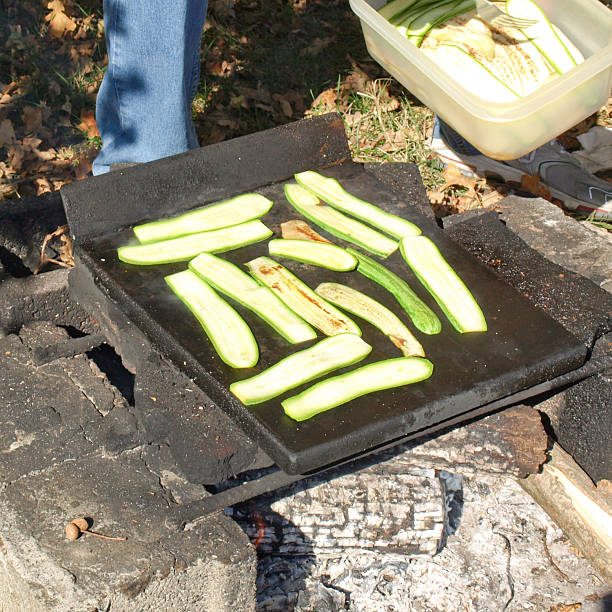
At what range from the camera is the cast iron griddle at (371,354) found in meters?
2.66

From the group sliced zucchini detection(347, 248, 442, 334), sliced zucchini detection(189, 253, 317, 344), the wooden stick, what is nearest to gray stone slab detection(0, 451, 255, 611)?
sliced zucchini detection(189, 253, 317, 344)

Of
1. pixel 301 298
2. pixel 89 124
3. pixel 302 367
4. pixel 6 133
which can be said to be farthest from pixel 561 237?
pixel 6 133

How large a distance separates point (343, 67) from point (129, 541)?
5121 millimetres

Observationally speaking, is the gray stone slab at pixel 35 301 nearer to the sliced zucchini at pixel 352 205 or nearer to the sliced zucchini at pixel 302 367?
the sliced zucchini at pixel 352 205

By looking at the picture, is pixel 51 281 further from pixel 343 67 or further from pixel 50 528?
pixel 343 67

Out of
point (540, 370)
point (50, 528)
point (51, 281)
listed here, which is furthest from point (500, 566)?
point (51, 281)

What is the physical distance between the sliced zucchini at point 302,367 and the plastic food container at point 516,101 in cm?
110

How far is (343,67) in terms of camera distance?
6.91 meters

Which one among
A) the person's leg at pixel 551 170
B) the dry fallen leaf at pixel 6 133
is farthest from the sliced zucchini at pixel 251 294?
the dry fallen leaf at pixel 6 133

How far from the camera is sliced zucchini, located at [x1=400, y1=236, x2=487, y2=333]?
124 inches

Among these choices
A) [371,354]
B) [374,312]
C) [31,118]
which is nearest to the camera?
[371,354]

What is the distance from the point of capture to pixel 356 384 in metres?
2.82

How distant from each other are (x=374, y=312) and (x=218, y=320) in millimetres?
609

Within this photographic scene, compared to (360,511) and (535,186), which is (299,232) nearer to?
(360,511)
